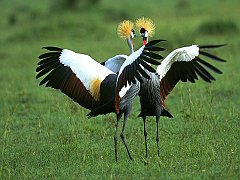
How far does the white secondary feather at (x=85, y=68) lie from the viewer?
6.45m

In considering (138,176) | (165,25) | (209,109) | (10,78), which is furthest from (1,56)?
(138,176)

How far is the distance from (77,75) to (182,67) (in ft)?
3.65

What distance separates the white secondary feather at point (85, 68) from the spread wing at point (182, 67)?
59 cm

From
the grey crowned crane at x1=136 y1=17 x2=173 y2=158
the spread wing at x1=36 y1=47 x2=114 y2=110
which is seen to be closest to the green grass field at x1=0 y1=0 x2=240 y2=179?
the grey crowned crane at x1=136 y1=17 x2=173 y2=158

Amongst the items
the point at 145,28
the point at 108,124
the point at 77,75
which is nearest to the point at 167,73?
the point at 145,28

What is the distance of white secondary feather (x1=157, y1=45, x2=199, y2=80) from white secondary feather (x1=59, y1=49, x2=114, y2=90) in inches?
22.2

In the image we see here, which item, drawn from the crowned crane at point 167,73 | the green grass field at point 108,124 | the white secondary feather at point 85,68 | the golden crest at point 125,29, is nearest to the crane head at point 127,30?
the golden crest at point 125,29

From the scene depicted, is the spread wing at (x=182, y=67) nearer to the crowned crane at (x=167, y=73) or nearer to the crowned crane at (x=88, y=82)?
the crowned crane at (x=167, y=73)

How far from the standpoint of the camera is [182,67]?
6430 mm

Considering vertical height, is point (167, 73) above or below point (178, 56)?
below

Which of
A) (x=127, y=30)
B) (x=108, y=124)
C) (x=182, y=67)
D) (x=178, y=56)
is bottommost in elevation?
(x=108, y=124)

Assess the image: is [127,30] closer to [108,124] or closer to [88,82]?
[88,82]

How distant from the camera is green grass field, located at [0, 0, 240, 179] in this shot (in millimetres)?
6102

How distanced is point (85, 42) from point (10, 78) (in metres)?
4.05
